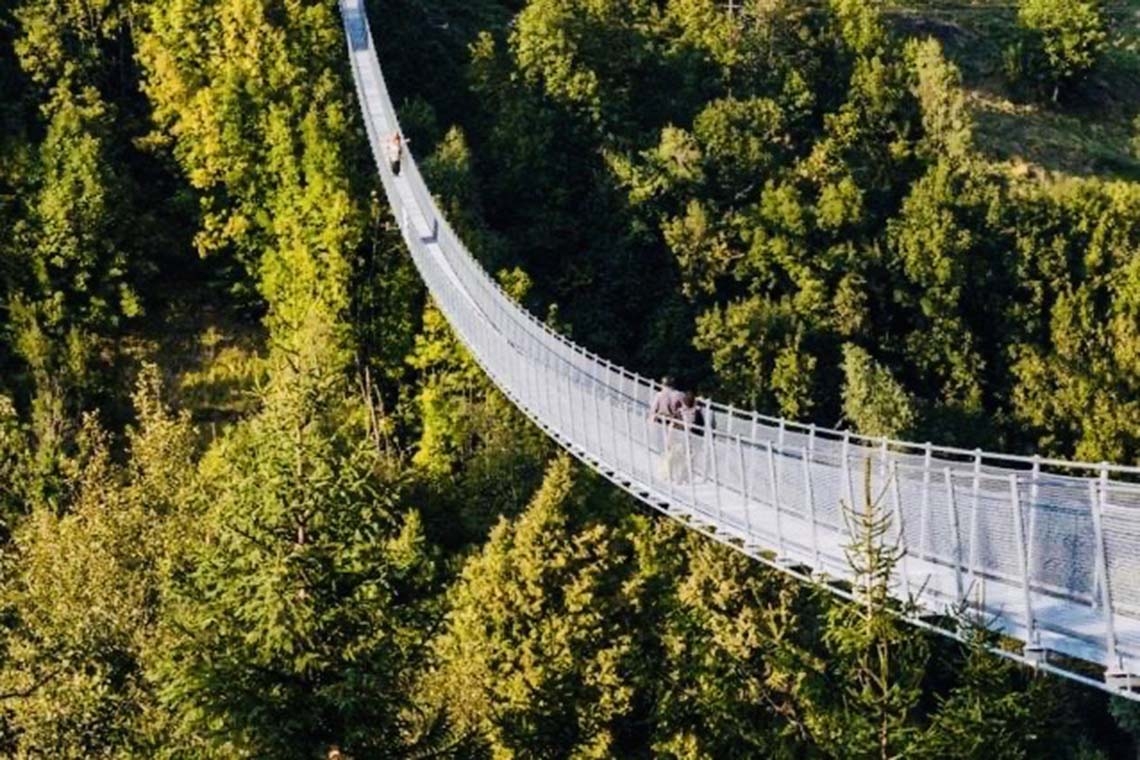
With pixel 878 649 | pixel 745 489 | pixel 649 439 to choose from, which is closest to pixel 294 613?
pixel 878 649

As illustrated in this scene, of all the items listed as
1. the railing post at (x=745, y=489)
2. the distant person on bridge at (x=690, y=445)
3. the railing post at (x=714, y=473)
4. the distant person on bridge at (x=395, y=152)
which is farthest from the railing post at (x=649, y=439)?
the distant person on bridge at (x=395, y=152)

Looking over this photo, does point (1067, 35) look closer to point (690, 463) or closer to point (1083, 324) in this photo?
point (1083, 324)

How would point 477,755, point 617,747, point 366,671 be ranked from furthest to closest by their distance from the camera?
1. point 617,747
2. point 477,755
3. point 366,671

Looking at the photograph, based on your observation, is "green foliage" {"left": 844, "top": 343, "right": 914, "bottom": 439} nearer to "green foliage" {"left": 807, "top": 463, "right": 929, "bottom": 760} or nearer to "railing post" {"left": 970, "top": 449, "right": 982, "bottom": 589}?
"railing post" {"left": 970, "top": 449, "right": 982, "bottom": 589}

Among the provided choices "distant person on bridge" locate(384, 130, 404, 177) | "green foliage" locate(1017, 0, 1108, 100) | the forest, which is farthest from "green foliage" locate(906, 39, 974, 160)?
"distant person on bridge" locate(384, 130, 404, 177)

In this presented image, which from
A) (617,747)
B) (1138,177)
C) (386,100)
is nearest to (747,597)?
(617,747)

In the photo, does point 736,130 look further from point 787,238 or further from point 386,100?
point 386,100

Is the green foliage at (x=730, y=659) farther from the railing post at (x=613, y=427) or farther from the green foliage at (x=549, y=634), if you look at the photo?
the railing post at (x=613, y=427)
